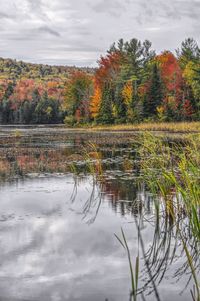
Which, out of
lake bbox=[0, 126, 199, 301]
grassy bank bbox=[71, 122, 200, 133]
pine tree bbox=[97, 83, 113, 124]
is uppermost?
pine tree bbox=[97, 83, 113, 124]

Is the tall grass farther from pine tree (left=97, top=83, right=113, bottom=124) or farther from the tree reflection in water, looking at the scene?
pine tree (left=97, top=83, right=113, bottom=124)

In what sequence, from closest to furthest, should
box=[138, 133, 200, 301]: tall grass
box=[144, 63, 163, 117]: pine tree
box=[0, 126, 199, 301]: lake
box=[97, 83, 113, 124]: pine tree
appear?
box=[138, 133, 200, 301]: tall grass
box=[0, 126, 199, 301]: lake
box=[144, 63, 163, 117]: pine tree
box=[97, 83, 113, 124]: pine tree

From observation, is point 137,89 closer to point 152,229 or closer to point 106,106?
point 106,106

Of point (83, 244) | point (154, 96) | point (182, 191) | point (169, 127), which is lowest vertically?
point (83, 244)

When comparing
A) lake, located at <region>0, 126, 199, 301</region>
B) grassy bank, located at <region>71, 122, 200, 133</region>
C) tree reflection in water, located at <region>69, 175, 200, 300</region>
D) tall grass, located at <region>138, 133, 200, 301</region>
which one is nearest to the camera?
tall grass, located at <region>138, 133, 200, 301</region>

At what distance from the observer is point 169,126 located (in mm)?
47781

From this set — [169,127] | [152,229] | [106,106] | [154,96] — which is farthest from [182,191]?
[106,106]

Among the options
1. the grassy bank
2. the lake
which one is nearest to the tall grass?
the lake

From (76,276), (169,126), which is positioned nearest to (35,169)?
(76,276)

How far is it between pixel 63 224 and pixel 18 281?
2.96 metres

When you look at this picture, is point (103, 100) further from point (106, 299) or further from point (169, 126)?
point (106, 299)

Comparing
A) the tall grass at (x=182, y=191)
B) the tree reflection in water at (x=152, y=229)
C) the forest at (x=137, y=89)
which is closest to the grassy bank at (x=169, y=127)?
the forest at (x=137, y=89)

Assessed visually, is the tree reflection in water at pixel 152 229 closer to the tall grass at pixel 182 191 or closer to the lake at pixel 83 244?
the lake at pixel 83 244

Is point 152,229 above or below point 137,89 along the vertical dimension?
below
